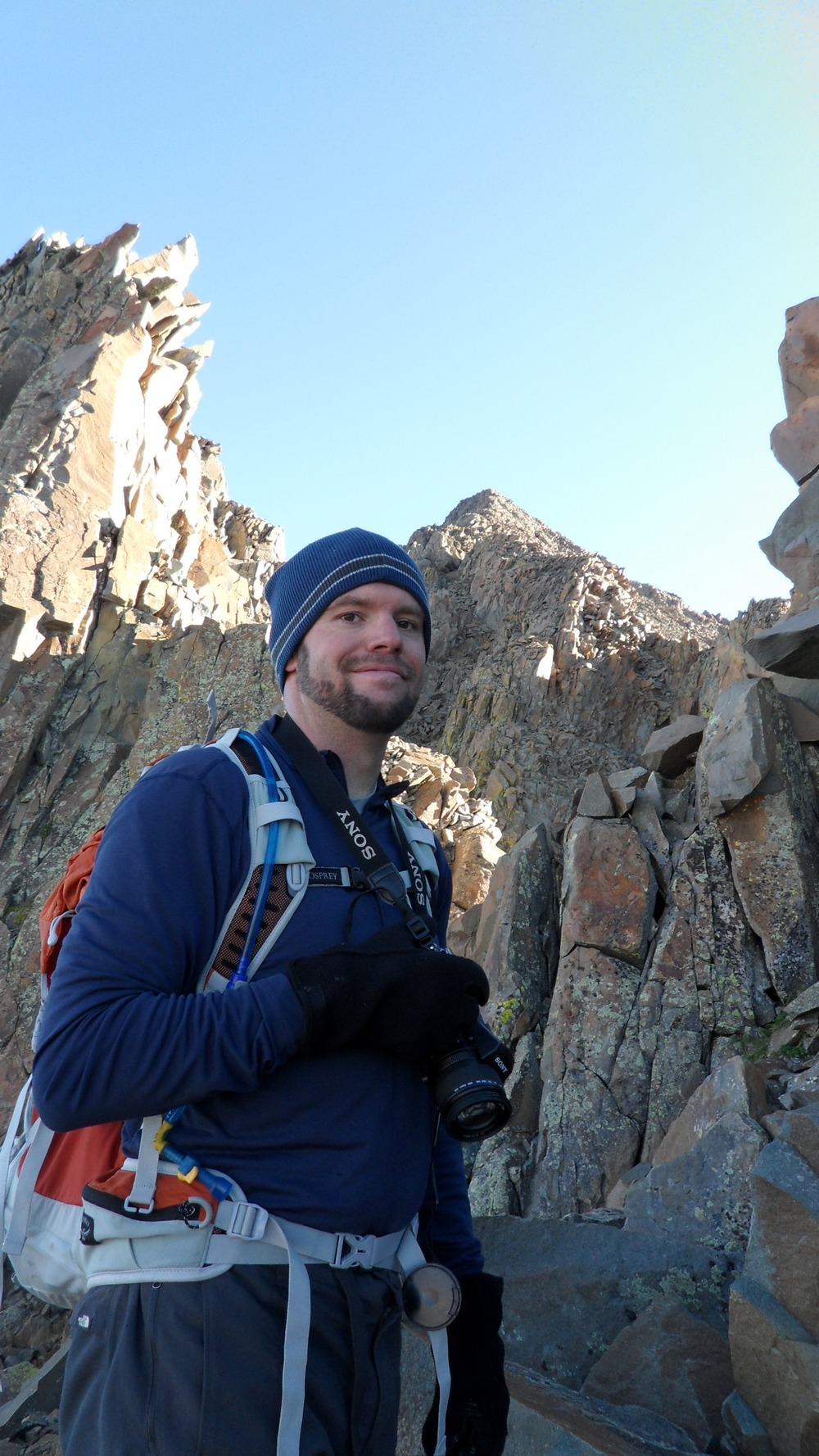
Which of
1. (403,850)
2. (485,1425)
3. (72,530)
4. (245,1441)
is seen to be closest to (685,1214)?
(485,1425)

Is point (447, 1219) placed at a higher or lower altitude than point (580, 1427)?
higher

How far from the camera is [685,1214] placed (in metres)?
6.82

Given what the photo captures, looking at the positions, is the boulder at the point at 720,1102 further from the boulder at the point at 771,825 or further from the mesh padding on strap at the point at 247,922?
the mesh padding on strap at the point at 247,922

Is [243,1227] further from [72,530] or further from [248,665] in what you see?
[72,530]

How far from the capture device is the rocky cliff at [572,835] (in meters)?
4.94

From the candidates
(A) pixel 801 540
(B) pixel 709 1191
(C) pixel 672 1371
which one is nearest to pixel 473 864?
(A) pixel 801 540

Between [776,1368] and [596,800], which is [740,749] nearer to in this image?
[596,800]

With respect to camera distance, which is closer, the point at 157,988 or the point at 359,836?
the point at 157,988

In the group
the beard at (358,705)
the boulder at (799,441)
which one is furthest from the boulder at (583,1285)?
the boulder at (799,441)

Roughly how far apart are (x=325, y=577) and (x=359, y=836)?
108cm

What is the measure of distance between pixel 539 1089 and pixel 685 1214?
464 centimetres

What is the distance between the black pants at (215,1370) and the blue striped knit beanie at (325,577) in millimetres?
2058

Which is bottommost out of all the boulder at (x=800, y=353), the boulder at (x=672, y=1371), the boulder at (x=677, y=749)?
the boulder at (x=672, y=1371)

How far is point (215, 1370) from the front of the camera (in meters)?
2.27
